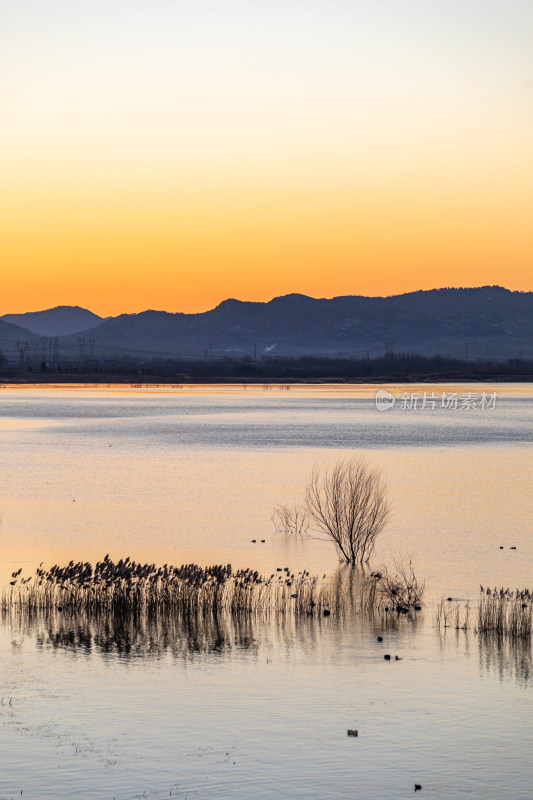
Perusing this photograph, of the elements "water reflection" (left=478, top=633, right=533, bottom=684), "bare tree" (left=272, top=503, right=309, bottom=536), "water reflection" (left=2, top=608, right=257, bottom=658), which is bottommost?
"bare tree" (left=272, top=503, right=309, bottom=536)

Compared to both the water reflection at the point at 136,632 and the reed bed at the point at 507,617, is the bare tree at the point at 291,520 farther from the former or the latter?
the water reflection at the point at 136,632

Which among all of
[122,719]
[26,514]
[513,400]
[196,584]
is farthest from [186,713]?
[513,400]

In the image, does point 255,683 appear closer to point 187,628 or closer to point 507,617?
point 187,628

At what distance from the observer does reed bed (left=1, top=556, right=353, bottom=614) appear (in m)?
19.0

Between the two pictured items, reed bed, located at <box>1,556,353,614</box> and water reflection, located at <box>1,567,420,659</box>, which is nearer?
water reflection, located at <box>1,567,420,659</box>

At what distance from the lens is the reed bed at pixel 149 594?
62.2 feet

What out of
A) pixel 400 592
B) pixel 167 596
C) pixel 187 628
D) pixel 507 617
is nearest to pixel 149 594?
pixel 167 596

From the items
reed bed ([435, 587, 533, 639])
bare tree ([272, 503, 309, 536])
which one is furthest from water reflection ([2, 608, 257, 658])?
bare tree ([272, 503, 309, 536])

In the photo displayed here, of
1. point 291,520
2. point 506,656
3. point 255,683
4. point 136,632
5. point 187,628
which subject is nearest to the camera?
point 255,683

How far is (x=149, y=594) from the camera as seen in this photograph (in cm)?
1928

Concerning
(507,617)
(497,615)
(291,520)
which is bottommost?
(291,520)

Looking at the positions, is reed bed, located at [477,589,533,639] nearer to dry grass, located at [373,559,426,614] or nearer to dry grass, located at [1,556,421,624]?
dry grass, located at [373,559,426,614]

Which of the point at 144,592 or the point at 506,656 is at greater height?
the point at 144,592

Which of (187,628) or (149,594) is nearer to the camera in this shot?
(187,628)
